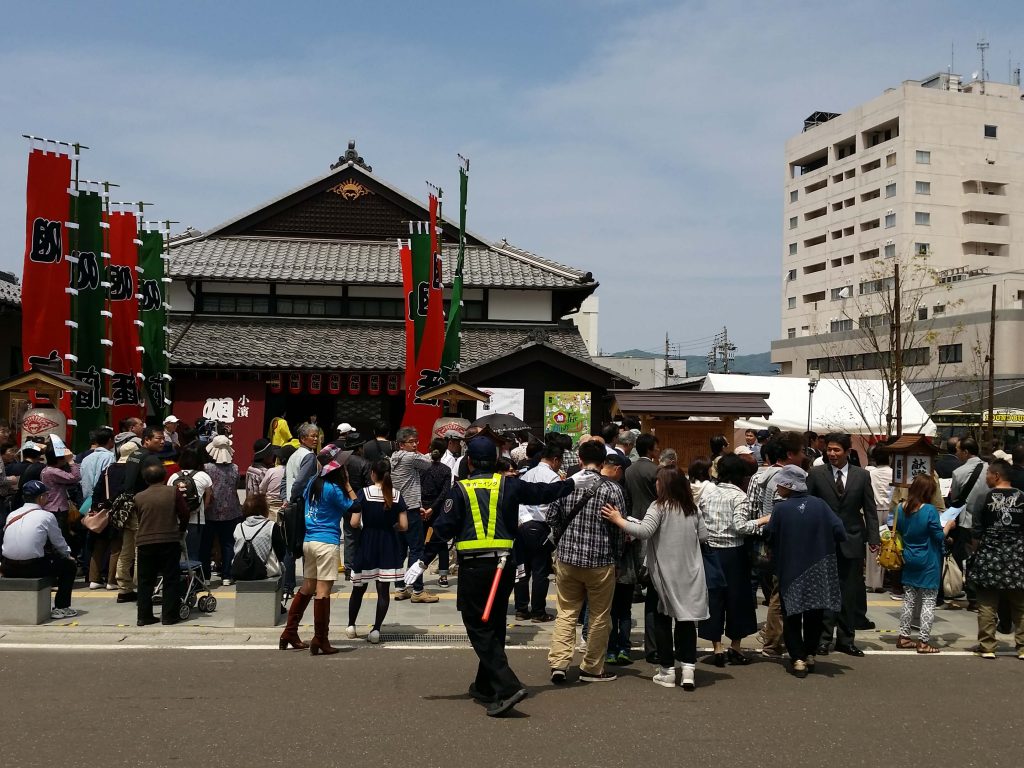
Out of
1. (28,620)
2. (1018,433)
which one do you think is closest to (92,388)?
(28,620)

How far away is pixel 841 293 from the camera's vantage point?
2285 inches

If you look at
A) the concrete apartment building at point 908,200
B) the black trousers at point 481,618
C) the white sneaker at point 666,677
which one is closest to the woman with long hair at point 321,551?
the black trousers at point 481,618

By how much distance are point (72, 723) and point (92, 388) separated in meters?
10.3

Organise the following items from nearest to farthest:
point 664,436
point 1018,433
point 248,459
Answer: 1. point 664,436
2. point 248,459
3. point 1018,433

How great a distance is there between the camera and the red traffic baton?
6.30m

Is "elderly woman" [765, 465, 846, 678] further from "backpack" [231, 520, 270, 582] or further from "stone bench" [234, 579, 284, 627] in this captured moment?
"backpack" [231, 520, 270, 582]

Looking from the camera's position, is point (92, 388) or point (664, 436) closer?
point (92, 388)

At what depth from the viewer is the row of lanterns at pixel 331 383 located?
23016 mm

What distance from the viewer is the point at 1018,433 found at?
36.8m

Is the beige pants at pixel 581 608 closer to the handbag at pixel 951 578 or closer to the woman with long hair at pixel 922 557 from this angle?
the woman with long hair at pixel 922 557

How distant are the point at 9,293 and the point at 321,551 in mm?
17387

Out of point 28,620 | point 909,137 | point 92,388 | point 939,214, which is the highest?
point 909,137

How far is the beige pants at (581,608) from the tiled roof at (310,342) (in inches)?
640

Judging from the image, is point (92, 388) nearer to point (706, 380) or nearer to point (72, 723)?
point (72, 723)
